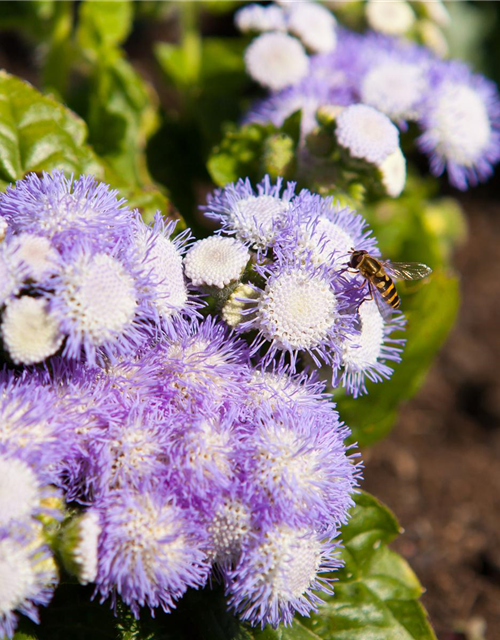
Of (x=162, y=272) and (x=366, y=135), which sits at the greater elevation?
(x=366, y=135)

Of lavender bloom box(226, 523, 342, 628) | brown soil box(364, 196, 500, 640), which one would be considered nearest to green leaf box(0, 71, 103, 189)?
lavender bloom box(226, 523, 342, 628)

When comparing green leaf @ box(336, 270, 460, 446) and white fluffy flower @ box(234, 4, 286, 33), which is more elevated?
white fluffy flower @ box(234, 4, 286, 33)

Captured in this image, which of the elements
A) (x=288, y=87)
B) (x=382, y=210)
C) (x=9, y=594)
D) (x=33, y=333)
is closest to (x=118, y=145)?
(x=288, y=87)

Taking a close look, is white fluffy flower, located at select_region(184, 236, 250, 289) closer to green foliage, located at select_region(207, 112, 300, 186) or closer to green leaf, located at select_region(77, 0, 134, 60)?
→ green foliage, located at select_region(207, 112, 300, 186)

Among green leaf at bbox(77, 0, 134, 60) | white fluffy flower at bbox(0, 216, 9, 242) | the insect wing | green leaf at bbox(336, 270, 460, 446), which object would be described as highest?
the insect wing

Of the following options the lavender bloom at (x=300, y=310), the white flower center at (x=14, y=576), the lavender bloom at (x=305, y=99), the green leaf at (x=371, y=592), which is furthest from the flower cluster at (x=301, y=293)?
the lavender bloom at (x=305, y=99)

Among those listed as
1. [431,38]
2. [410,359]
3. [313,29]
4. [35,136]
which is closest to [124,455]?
[35,136]

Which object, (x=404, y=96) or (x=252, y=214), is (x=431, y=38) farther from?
(x=252, y=214)
